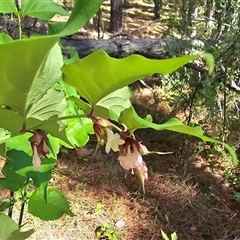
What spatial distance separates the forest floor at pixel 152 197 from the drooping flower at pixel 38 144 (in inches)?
82.1

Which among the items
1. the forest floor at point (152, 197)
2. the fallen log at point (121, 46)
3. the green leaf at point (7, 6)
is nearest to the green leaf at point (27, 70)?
the green leaf at point (7, 6)

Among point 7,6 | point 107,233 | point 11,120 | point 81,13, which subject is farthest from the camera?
point 107,233

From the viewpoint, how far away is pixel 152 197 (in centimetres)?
310

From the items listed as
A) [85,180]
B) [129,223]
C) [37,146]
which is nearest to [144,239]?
[129,223]

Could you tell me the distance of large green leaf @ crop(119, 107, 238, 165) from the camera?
354 mm

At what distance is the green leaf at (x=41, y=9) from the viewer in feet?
2.03

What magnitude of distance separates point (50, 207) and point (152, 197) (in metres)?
2.29

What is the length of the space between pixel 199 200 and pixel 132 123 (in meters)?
2.84

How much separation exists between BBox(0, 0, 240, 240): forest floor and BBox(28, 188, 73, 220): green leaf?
1.64 meters

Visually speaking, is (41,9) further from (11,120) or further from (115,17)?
(115,17)

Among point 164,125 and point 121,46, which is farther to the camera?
point 121,46

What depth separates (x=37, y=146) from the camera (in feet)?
1.51

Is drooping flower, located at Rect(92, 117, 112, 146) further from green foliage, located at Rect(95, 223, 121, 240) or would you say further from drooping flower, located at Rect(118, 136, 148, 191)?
green foliage, located at Rect(95, 223, 121, 240)

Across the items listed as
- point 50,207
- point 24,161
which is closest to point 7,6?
point 24,161
